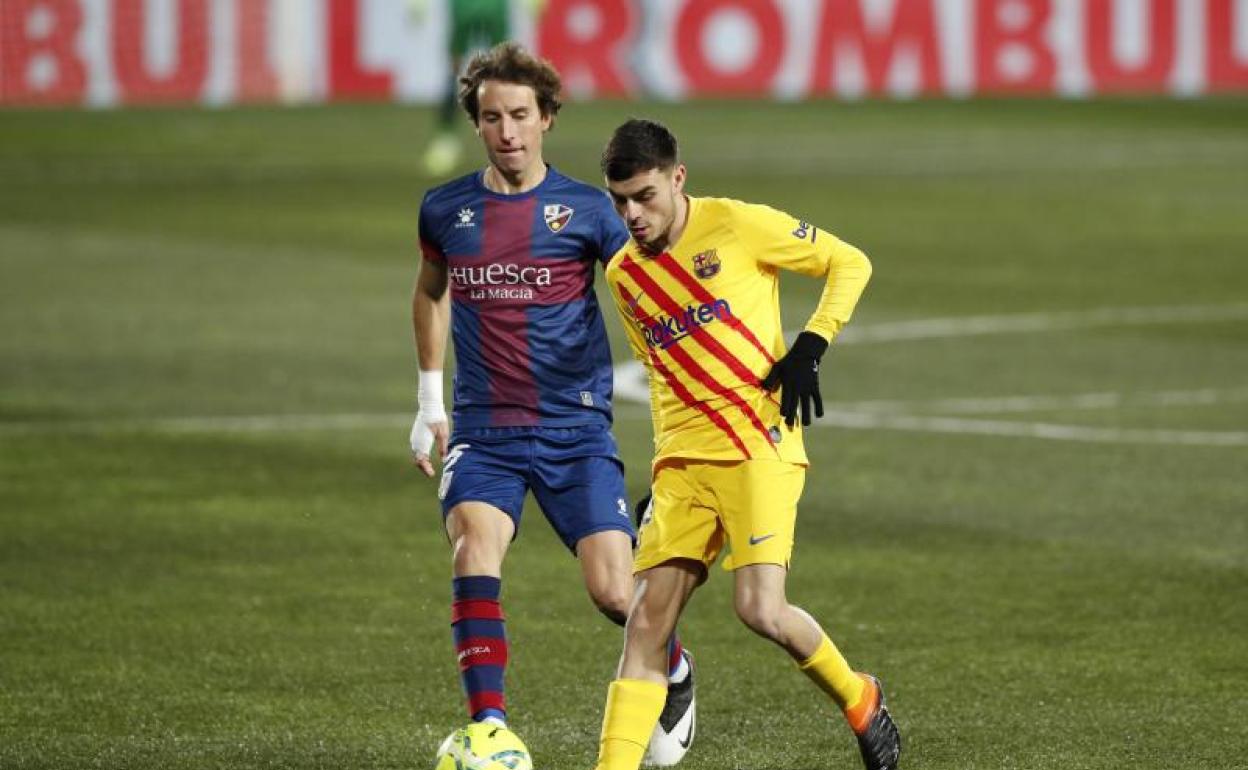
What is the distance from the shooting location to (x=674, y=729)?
7.47m

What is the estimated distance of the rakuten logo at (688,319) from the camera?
23.3 ft

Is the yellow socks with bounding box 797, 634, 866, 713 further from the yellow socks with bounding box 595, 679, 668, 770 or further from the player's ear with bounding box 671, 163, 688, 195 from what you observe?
the player's ear with bounding box 671, 163, 688, 195

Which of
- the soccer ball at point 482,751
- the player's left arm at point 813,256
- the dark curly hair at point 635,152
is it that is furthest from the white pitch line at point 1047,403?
the soccer ball at point 482,751

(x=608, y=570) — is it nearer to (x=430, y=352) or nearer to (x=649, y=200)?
(x=430, y=352)

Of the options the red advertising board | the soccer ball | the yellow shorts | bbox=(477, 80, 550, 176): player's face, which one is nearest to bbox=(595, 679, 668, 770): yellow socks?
the soccer ball

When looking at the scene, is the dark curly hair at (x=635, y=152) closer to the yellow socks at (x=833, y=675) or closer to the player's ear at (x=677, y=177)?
the player's ear at (x=677, y=177)

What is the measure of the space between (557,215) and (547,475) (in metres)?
0.77

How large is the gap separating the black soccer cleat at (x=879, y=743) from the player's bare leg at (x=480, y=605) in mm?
990

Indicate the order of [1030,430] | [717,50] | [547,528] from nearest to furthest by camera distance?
[547,528] < [1030,430] < [717,50]

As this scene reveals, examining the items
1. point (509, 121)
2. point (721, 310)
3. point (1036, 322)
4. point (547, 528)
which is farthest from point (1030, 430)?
point (721, 310)

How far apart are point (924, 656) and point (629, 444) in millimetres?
4568

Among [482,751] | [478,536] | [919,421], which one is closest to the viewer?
[482,751]

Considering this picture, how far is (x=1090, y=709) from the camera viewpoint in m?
7.95

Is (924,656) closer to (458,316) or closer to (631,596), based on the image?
(631,596)
